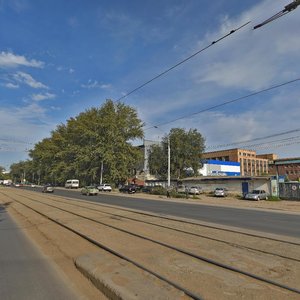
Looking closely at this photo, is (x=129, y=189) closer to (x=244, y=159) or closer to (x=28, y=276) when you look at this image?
(x=28, y=276)

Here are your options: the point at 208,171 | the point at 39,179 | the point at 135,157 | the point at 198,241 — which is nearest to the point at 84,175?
the point at 135,157

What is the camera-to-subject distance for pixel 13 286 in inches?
243

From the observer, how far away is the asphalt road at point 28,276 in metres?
5.75

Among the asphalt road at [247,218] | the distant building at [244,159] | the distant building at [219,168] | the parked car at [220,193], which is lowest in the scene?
the asphalt road at [247,218]

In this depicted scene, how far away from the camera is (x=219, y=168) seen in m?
119

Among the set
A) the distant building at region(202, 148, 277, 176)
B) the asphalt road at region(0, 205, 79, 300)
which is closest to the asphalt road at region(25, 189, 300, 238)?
the asphalt road at region(0, 205, 79, 300)

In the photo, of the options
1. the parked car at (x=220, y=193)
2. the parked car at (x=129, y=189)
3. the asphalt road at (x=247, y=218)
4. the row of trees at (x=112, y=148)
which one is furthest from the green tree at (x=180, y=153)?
the asphalt road at (x=247, y=218)

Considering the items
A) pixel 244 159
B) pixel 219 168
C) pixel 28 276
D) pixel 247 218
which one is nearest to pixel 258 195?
pixel 247 218

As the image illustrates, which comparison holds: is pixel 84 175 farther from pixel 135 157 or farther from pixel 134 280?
pixel 134 280

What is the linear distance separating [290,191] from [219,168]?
7539 cm

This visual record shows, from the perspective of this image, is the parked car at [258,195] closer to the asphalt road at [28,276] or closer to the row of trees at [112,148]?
the row of trees at [112,148]

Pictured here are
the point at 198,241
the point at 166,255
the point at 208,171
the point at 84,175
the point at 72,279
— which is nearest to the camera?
the point at 72,279

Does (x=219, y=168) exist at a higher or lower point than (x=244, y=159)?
lower

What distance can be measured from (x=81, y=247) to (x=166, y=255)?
2.62 m
